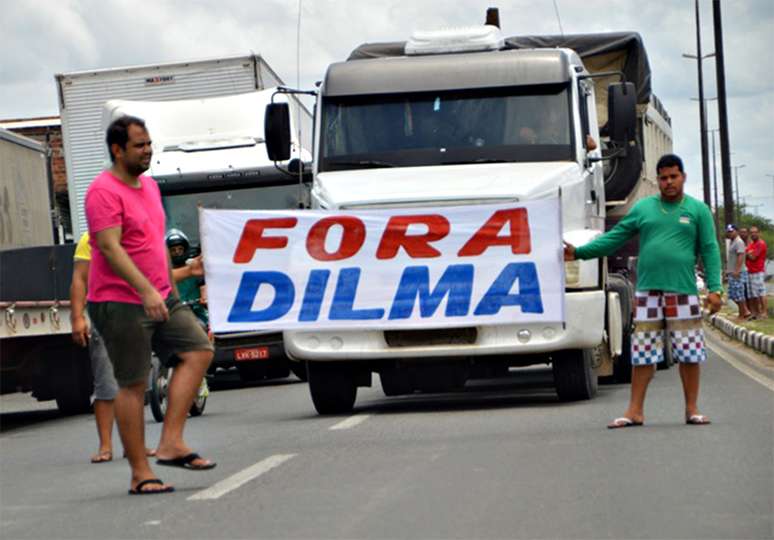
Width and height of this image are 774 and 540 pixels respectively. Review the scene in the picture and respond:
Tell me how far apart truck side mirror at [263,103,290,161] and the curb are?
18.2 ft

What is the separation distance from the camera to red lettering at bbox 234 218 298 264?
1373 cm

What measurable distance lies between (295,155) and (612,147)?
6.92 m

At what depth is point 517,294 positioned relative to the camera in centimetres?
1345

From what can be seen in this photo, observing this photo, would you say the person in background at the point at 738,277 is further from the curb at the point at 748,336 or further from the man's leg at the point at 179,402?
the man's leg at the point at 179,402

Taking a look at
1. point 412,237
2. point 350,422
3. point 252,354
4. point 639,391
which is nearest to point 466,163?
point 412,237

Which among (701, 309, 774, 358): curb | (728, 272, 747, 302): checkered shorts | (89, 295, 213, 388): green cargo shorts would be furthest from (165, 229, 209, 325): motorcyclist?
(728, 272, 747, 302): checkered shorts

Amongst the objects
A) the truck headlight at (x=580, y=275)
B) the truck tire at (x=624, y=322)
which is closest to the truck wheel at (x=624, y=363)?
the truck tire at (x=624, y=322)

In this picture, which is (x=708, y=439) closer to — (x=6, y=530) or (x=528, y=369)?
(x=6, y=530)

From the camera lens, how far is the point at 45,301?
1549 cm

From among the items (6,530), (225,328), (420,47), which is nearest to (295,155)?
(420,47)

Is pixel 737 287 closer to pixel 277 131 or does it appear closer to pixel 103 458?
pixel 277 131

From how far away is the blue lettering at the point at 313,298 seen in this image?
44.7 feet

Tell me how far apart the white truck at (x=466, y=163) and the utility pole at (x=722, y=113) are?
87.3 feet

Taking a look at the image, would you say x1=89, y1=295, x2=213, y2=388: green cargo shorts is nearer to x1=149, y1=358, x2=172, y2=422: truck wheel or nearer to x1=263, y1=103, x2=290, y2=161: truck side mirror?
x1=149, y1=358, x2=172, y2=422: truck wheel
